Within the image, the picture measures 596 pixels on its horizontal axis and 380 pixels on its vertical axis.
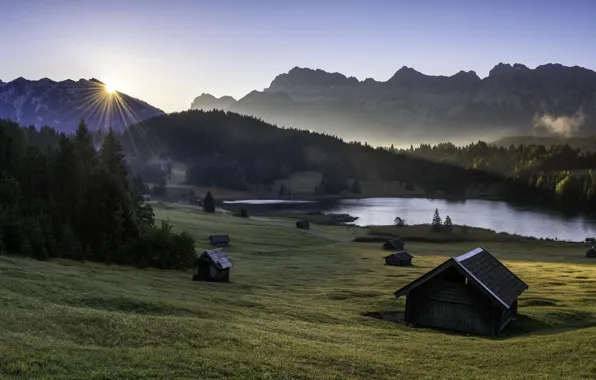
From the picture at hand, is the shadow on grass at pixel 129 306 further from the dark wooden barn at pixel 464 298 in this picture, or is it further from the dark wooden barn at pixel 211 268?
the dark wooden barn at pixel 211 268

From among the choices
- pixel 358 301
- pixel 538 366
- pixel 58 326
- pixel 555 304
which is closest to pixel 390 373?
pixel 538 366

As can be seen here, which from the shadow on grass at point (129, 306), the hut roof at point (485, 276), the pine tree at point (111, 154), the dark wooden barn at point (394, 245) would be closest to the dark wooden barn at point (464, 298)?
the hut roof at point (485, 276)

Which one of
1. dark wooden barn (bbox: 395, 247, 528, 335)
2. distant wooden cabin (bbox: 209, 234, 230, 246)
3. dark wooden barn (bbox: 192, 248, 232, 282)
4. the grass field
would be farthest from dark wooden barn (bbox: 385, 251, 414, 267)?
dark wooden barn (bbox: 395, 247, 528, 335)

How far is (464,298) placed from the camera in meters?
38.7

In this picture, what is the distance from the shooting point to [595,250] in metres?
105

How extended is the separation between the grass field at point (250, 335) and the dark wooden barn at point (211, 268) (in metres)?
2.77

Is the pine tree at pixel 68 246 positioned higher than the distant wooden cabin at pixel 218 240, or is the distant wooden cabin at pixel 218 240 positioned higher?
the pine tree at pixel 68 246

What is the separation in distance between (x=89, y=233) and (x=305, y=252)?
49906 mm

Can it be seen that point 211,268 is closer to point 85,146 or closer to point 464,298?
point 464,298

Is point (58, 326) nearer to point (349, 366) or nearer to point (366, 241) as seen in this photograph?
point (349, 366)

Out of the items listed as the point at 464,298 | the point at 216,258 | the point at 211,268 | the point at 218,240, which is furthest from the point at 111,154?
the point at 464,298

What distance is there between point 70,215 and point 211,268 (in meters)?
26.4

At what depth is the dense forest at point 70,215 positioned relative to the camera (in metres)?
60.2

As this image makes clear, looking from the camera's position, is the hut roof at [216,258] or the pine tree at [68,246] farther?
the pine tree at [68,246]
